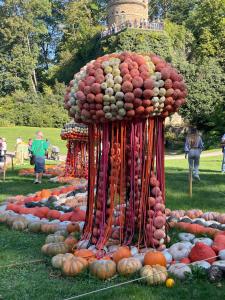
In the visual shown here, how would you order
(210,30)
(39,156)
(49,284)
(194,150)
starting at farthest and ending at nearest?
(210,30)
(194,150)
(39,156)
(49,284)

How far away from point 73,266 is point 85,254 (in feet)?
1.14

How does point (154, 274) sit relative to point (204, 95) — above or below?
below

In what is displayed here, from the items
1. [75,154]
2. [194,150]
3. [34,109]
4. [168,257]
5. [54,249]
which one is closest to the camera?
[168,257]

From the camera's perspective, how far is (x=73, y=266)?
15.9 ft

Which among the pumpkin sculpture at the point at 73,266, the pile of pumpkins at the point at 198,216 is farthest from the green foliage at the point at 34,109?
the pumpkin sculpture at the point at 73,266

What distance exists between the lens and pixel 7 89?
185ft

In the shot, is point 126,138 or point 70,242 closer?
point 126,138

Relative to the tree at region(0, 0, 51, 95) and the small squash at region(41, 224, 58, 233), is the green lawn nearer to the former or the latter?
the tree at region(0, 0, 51, 95)

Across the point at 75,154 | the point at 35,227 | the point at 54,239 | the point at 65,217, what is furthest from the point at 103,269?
the point at 75,154

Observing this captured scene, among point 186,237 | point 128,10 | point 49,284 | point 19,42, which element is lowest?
point 49,284

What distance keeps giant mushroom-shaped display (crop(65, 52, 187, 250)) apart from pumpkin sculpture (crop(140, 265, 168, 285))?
777mm

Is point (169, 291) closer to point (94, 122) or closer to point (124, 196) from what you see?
point (124, 196)

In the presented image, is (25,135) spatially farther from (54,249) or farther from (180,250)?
(180,250)

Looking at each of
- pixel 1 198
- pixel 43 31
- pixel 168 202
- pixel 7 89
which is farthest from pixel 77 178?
pixel 43 31
